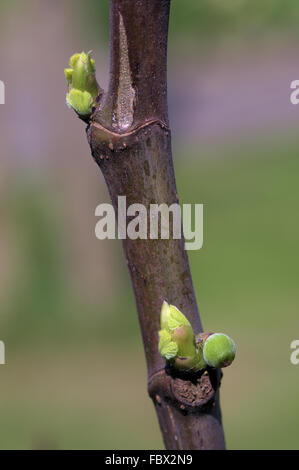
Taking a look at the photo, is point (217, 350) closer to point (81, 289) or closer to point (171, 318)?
point (171, 318)

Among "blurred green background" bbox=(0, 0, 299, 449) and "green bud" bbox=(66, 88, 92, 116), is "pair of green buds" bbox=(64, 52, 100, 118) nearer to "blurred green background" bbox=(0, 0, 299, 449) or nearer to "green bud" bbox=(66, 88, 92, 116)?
"green bud" bbox=(66, 88, 92, 116)

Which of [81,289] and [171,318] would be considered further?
[81,289]

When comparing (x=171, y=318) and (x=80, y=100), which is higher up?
(x=80, y=100)

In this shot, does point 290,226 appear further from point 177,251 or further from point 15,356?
point 177,251

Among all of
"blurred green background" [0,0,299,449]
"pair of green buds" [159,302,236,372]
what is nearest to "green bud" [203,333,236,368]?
"pair of green buds" [159,302,236,372]

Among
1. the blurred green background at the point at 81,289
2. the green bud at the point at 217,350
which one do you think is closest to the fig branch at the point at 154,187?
the green bud at the point at 217,350

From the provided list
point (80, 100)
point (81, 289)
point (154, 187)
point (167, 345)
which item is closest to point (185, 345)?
point (167, 345)
